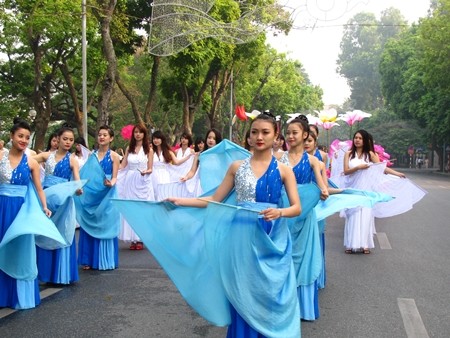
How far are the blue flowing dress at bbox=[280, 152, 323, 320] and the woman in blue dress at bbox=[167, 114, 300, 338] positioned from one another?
4.18 feet

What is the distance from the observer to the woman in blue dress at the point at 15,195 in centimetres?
586

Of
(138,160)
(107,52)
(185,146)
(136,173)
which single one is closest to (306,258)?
(138,160)

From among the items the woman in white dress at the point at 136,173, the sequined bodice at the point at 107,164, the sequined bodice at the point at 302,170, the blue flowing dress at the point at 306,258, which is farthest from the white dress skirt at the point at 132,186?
the blue flowing dress at the point at 306,258

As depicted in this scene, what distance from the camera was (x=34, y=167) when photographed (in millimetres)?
6055

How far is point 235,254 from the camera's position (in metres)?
3.92

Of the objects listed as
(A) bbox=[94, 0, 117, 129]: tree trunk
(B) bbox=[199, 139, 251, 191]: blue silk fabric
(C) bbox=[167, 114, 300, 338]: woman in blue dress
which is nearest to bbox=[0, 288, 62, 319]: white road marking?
(B) bbox=[199, 139, 251, 191]: blue silk fabric

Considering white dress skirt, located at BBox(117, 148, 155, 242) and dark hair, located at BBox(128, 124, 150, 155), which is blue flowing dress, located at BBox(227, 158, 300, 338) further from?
white dress skirt, located at BBox(117, 148, 155, 242)

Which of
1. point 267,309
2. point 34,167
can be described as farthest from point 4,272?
point 267,309

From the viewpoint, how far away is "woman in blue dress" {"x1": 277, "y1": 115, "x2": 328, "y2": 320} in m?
5.39

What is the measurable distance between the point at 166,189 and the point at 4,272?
4856 millimetres

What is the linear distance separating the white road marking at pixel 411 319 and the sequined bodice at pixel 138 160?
4.73 meters

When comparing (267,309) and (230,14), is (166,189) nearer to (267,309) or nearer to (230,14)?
(267,309)

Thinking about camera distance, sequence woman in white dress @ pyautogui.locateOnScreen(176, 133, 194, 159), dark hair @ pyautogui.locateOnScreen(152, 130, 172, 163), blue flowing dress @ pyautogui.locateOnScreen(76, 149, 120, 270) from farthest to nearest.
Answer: woman in white dress @ pyautogui.locateOnScreen(176, 133, 194, 159) < dark hair @ pyautogui.locateOnScreen(152, 130, 172, 163) < blue flowing dress @ pyautogui.locateOnScreen(76, 149, 120, 270)

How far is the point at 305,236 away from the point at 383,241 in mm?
5521
